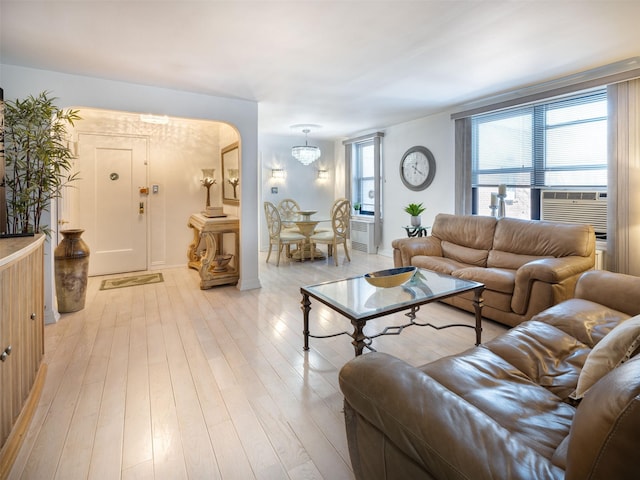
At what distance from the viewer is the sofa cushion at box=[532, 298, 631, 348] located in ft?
5.77

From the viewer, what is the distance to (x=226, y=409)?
6.28ft

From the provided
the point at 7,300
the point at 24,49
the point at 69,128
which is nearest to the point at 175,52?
the point at 24,49

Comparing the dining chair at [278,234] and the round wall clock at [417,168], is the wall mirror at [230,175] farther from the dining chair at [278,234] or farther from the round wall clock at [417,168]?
the round wall clock at [417,168]

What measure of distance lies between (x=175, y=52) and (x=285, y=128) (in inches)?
138

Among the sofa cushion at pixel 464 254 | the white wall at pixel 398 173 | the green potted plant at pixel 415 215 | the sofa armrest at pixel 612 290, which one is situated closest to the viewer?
the sofa armrest at pixel 612 290

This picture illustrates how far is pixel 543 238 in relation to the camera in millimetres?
3352

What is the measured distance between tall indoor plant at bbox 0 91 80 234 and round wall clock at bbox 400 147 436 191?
4.55 metres

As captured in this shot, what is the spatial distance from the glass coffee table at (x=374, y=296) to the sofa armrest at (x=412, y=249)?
40.4 inches

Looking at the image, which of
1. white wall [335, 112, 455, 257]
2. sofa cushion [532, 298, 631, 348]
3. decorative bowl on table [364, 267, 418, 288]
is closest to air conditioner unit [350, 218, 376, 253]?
white wall [335, 112, 455, 257]

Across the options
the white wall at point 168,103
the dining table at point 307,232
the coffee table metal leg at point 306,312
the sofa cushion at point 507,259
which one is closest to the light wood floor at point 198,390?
the coffee table metal leg at point 306,312

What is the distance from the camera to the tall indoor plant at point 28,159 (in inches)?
108

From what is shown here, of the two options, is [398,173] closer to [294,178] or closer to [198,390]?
[294,178]

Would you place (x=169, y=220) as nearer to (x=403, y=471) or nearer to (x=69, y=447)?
(x=69, y=447)

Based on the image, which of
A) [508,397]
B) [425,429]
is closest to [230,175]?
[508,397]
